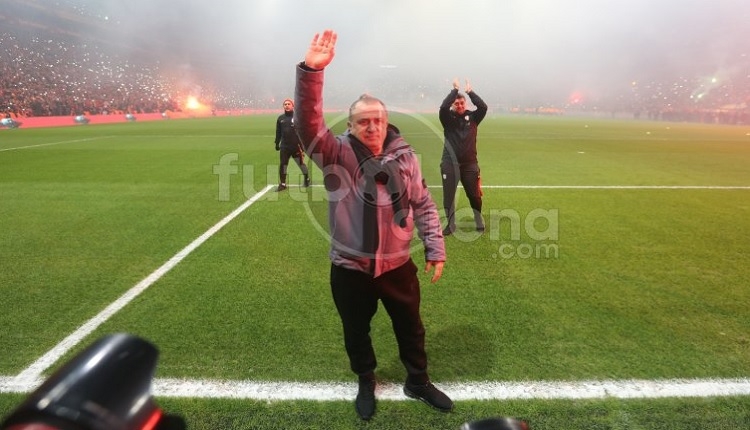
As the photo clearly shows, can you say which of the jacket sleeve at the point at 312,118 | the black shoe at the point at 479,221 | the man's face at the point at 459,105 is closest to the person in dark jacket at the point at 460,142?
the man's face at the point at 459,105

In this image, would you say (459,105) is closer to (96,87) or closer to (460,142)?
(460,142)

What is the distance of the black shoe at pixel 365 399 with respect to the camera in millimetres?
2605

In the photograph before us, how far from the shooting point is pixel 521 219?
23.1 feet

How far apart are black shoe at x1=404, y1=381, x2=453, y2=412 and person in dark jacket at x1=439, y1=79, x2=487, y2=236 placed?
11.9 feet

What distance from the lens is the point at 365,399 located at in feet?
8.85

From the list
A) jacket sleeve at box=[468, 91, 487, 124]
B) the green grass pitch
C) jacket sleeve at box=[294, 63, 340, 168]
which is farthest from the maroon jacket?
jacket sleeve at box=[468, 91, 487, 124]

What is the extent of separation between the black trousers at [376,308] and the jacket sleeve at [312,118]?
0.66 metres

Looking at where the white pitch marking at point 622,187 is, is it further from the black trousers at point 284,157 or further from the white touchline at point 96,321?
the white touchline at point 96,321

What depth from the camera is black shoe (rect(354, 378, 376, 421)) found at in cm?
261

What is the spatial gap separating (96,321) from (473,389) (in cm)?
299

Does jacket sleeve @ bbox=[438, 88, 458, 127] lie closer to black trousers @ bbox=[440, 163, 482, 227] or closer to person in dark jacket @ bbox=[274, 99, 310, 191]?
black trousers @ bbox=[440, 163, 482, 227]

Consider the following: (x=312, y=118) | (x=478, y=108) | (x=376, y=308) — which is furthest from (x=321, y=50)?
(x=478, y=108)

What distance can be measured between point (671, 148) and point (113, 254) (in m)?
20.0

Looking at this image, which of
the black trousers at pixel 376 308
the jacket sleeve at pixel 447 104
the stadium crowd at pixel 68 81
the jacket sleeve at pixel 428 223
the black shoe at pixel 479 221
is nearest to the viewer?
the black trousers at pixel 376 308
